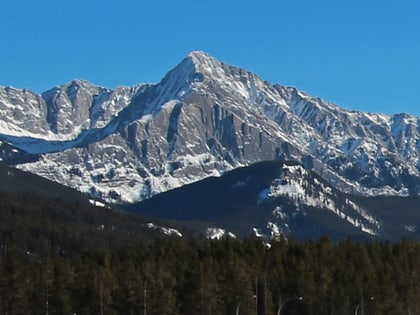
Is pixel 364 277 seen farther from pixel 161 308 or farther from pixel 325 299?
pixel 161 308

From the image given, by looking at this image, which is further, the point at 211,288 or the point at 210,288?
the point at 211,288

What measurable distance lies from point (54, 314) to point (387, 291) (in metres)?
50.8

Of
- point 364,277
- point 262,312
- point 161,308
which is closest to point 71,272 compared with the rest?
point 161,308

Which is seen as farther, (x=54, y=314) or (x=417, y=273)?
(x=417, y=273)

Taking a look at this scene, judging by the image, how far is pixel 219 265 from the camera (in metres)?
190

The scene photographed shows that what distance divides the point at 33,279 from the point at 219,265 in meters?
30.6

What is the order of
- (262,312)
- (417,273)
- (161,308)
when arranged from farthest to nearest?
(417,273)
(262,312)
(161,308)

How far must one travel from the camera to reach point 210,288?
171m

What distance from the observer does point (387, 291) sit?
184 meters

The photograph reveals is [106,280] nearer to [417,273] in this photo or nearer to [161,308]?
[161,308]

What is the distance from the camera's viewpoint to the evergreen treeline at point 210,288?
17062 cm

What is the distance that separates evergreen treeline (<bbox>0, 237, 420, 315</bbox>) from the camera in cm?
17062

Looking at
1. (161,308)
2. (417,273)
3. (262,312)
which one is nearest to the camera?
(161,308)

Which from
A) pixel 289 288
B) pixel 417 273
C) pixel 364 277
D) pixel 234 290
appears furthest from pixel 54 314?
pixel 417 273
